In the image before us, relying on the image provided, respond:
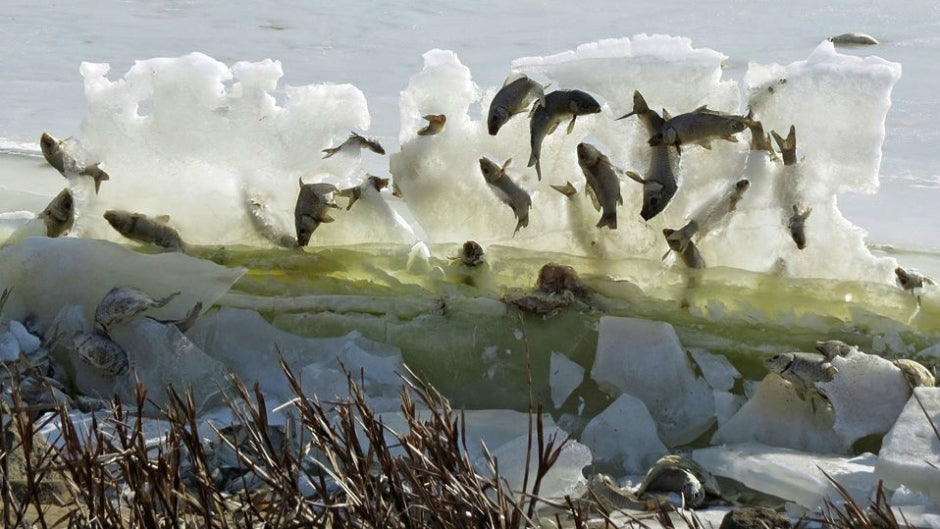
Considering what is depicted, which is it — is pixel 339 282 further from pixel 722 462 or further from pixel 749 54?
pixel 749 54

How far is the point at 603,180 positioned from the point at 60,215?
1.67 m

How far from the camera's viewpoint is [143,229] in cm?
428

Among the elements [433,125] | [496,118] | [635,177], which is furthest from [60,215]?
[635,177]

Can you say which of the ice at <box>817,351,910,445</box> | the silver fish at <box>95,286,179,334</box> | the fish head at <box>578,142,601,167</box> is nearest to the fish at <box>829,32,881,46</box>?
the fish head at <box>578,142,601,167</box>

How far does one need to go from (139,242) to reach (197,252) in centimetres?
18

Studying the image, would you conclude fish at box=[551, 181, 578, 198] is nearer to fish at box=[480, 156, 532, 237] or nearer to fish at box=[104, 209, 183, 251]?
fish at box=[480, 156, 532, 237]

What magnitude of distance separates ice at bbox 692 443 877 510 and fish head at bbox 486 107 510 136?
112 centimetres

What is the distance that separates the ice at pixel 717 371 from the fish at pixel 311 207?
1.16 meters

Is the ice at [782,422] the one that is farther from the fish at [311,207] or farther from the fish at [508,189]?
the fish at [311,207]

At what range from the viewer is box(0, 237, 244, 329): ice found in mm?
4039

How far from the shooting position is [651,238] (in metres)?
4.12

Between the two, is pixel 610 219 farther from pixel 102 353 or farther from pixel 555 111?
pixel 102 353

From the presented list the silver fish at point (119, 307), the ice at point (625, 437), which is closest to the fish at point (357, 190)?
the silver fish at point (119, 307)

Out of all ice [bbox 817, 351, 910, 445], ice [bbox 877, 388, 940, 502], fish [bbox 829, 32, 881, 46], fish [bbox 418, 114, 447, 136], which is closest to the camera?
ice [bbox 877, 388, 940, 502]
